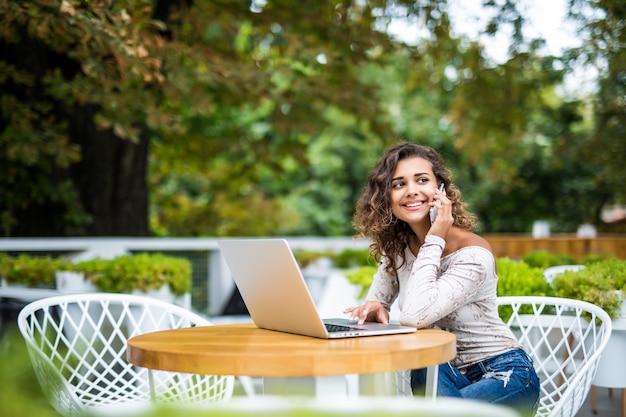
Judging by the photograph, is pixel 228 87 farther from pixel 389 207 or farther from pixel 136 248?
pixel 389 207

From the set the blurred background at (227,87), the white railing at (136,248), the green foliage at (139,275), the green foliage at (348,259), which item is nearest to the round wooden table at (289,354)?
the blurred background at (227,87)

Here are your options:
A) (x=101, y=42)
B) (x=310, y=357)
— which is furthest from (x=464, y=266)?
(x=101, y=42)

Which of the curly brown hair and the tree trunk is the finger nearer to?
the curly brown hair

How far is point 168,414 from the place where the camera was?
851 mm

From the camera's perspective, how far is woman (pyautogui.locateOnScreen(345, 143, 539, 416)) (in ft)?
7.56

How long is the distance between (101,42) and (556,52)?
4.37m

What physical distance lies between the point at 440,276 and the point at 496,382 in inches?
15.5

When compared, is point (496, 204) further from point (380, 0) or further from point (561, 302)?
point (561, 302)

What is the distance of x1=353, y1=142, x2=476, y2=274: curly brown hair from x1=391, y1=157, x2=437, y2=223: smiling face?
0.08 feet

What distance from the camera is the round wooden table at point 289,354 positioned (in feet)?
5.86

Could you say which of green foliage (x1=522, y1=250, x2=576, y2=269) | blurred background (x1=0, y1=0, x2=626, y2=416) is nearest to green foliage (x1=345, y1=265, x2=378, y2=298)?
blurred background (x1=0, y1=0, x2=626, y2=416)

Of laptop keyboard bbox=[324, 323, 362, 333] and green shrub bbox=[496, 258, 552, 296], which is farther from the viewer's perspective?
green shrub bbox=[496, 258, 552, 296]

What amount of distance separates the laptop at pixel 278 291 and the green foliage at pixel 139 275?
2629 millimetres

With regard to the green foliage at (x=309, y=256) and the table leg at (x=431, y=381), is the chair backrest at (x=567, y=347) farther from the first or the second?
the green foliage at (x=309, y=256)
